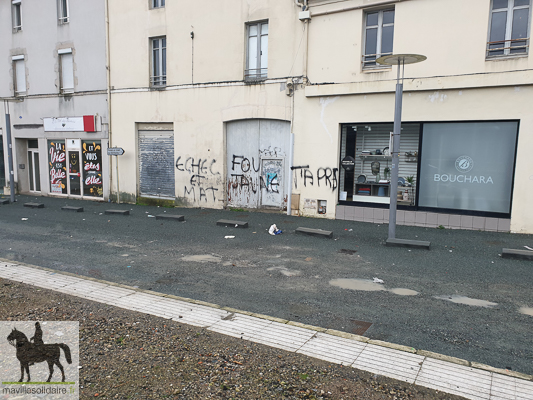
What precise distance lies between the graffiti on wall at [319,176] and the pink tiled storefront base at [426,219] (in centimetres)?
81

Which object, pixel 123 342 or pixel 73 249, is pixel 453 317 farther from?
pixel 73 249

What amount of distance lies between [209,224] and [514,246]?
776 centimetres

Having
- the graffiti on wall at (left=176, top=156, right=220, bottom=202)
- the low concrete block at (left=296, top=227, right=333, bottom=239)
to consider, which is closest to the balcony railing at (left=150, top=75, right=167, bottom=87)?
the graffiti on wall at (left=176, top=156, right=220, bottom=202)

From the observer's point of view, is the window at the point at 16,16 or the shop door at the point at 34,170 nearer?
the window at the point at 16,16

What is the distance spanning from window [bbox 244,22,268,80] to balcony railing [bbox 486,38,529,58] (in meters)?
6.51

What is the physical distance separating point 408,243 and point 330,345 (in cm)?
516

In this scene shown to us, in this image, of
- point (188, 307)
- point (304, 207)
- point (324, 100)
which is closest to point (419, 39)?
point (324, 100)

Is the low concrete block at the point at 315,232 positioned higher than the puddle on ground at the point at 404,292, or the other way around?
the low concrete block at the point at 315,232

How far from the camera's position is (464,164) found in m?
10.6

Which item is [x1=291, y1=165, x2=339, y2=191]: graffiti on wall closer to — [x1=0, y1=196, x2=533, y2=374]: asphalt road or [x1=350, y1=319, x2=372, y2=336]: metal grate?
[x1=0, y1=196, x2=533, y2=374]: asphalt road

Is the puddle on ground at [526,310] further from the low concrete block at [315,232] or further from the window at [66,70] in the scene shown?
the window at [66,70]

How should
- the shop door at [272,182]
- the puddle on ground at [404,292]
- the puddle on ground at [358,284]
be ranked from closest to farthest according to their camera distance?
1. the puddle on ground at [404,292]
2. the puddle on ground at [358,284]
3. the shop door at [272,182]

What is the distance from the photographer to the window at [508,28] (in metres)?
9.55

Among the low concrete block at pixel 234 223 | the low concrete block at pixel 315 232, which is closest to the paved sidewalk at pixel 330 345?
the low concrete block at pixel 315 232
